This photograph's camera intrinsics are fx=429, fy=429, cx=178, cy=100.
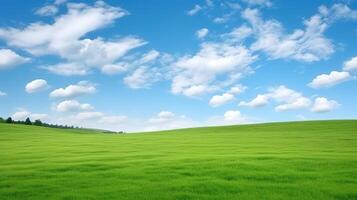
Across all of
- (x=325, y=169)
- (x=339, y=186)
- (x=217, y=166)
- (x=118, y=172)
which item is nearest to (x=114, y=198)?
(x=118, y=172)

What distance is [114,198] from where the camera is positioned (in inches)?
560

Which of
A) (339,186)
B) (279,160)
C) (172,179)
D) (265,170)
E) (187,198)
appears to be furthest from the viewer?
(279,160)

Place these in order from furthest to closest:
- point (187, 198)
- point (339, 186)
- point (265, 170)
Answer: point (265, 170) → point (339, 186) → point (187, 198)

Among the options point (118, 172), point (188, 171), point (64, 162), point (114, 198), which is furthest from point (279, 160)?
point (64, 162)

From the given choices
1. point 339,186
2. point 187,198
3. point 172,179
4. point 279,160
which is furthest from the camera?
point 279,160

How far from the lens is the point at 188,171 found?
18.1m

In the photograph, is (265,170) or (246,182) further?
(265,170)

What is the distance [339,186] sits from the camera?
595 inches

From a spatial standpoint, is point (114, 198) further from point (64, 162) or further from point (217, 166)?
point (64, 162)

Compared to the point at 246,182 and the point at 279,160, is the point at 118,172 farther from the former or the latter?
the point at 279,160

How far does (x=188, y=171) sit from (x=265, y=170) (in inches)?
127

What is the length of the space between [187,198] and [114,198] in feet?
7.94

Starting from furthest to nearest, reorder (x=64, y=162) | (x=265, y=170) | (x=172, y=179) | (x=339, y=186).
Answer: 1. (x=64, y=162)
2. (x=265, y=170)
3. (x=172, y=179)
4. (x=339, y=186)

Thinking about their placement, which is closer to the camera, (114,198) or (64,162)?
(114,198)
